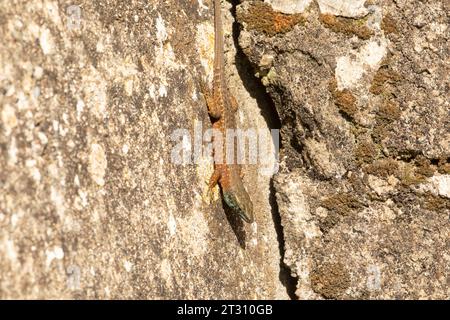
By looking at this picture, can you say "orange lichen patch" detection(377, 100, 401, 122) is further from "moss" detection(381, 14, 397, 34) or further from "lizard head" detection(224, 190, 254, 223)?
"lizard head" detection(224, 190, 254, 223)

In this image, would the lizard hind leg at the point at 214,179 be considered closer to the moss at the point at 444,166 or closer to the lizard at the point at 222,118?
the lizard at the point at 222,118

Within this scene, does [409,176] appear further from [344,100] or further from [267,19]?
[267,19]

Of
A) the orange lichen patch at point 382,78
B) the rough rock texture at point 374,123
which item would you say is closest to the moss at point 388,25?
the rough rock texture at point 374,123

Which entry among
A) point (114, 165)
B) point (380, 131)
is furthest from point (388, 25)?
point (114, 165)

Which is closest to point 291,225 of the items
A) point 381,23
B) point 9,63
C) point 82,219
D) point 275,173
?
point 275,173

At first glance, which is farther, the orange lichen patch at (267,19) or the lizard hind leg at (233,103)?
the lizard hind leg at (233,103)

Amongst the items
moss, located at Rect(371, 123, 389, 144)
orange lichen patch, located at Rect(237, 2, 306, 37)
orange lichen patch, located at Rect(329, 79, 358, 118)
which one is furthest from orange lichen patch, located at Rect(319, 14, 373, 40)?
moss, located at Rect(371, 123, 389, 144)

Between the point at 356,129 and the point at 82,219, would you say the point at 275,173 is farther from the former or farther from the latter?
the point at 82,219
